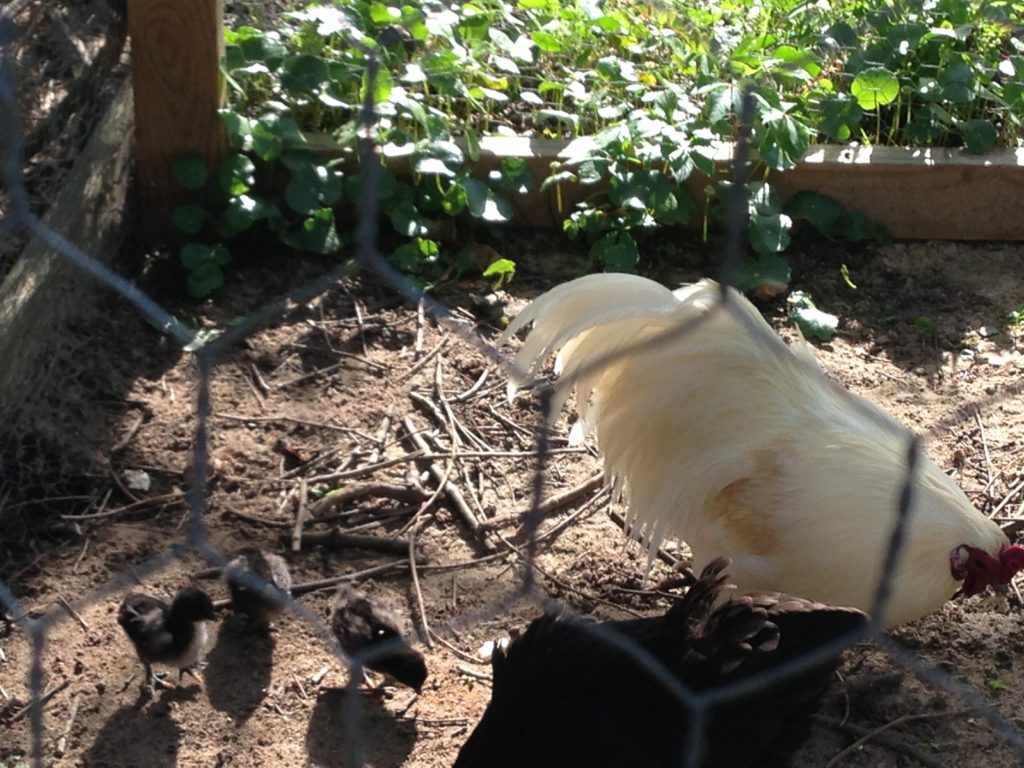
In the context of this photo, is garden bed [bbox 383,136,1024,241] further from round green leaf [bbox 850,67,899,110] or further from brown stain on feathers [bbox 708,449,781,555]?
brown stain on feathers [bbox 708,449,781,555]

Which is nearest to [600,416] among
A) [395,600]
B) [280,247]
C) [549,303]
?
[549,303]

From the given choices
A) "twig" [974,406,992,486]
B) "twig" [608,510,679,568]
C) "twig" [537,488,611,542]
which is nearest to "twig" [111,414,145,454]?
"twig" [537,488,611,542]

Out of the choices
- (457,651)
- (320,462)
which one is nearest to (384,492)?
(320,462)

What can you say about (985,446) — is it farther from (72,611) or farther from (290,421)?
(72,611)

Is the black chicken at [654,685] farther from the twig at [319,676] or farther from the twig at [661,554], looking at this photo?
the twig at [661,554]

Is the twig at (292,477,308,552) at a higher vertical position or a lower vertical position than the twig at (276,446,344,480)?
A: lower

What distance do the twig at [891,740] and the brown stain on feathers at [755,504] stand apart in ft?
0.98

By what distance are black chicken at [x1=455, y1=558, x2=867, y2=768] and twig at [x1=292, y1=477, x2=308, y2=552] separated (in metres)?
0.62

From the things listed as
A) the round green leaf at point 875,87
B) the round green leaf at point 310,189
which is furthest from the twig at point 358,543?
the round green leaf at point 875,87

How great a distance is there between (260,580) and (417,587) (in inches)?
12.9

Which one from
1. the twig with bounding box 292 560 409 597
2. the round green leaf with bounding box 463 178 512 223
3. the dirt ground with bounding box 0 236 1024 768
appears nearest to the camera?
the dirt ground with bounding box 0 236 1024 768

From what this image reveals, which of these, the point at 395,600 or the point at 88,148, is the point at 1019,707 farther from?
the point at 88,148

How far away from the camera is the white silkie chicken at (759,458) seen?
204cm

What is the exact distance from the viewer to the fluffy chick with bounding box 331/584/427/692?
2004 millimetres
